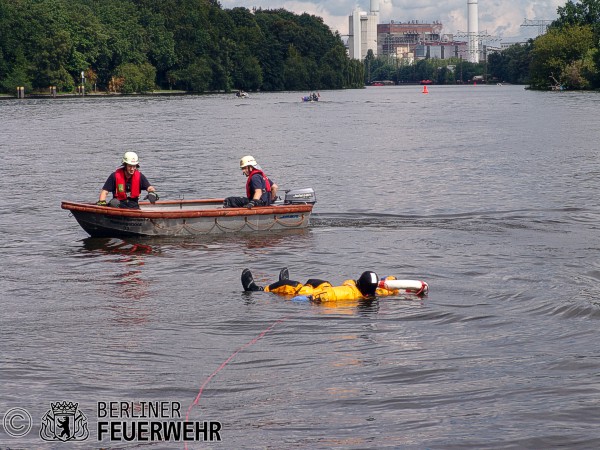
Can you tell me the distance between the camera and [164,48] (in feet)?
446

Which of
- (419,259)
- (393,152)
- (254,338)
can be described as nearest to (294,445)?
(254,338)

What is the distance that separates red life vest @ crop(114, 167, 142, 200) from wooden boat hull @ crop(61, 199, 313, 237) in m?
0.41

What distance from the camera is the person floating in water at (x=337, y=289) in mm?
13484

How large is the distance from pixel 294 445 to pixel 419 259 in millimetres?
9321

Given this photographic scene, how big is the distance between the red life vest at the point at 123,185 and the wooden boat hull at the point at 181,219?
1.34 feet

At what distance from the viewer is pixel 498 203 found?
25.5 metres

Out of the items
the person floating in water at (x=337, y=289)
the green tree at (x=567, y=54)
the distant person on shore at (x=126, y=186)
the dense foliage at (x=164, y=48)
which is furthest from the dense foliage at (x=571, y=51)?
the person floating in water at (x=337, y=289)

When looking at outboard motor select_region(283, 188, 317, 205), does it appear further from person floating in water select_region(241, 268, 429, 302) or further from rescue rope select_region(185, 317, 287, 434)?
rescue rope select_region(185, 317, 287, 434)

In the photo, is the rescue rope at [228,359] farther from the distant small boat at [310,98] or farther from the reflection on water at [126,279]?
the distant small boat at [310,98]

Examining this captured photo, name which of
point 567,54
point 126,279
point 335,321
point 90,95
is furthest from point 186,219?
point 567,54

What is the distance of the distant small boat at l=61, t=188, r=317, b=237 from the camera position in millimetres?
18938

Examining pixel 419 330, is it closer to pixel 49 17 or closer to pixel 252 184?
pixel 252 184

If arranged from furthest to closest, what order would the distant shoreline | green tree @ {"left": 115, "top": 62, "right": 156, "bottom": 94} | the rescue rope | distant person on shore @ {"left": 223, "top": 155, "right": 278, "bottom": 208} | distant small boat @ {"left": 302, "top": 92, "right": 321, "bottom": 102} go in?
1. green tree @ {"left": 115, "top": 62, "right": 156, "bottom": 94}
2. the distant shoreline
3. distant small boat @ {"left": 302, "top": 92, "right": 321, "bottom": 102}
4. distant person on shore @ {"left": 223, "top": 155, "right": 278, "bottom": 208}
5. the rescue rope

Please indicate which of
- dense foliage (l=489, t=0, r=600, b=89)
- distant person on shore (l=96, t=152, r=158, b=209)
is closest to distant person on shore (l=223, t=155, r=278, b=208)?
distant person on shore (l=96, t=152, r=158, b=209)
